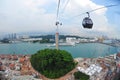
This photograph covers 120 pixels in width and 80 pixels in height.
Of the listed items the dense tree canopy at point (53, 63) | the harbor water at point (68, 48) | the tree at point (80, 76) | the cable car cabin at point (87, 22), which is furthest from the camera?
the harbor water at point (68, 48)

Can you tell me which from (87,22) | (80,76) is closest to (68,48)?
(80,76)

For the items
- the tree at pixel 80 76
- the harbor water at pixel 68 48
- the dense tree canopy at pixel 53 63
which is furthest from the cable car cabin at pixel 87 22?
the harbor water at pixel 68 48

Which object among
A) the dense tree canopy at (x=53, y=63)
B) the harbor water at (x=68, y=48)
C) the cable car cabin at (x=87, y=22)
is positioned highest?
→ the cable car cabin at (x=87, y=22)

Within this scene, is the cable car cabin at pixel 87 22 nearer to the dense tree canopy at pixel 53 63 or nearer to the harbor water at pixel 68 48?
the dense tree canopy at pixel 53 63

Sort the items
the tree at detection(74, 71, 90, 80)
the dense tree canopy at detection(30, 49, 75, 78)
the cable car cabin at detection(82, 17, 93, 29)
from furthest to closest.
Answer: the dense tree canopy at detection(30, 49, 75, 78) → the tree at detection(74, 71, 90, 80) → the cable car cabin at detection(82, 17, 93, 29)

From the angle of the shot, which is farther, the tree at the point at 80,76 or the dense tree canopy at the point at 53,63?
the dense tree canopy at the point at 53,63

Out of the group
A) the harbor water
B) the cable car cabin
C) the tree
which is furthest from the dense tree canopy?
the harbor water

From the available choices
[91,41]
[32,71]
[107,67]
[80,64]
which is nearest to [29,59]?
[32,71]

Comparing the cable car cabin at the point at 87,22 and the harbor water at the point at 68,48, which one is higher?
the cable car cabin at the point at 87,22

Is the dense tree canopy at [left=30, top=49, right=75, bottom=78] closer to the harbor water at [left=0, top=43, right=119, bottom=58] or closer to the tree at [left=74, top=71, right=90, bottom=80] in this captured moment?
the tree at [left=74, top=71, right=90, bottom=80]
